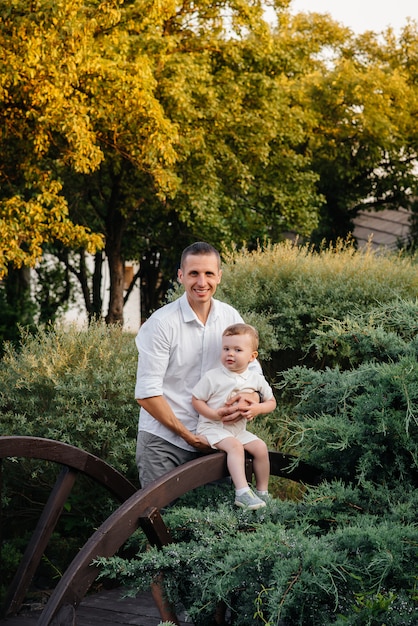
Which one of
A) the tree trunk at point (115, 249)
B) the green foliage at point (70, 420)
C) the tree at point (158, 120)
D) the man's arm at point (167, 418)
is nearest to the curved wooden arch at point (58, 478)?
the man's arm at point (167, 418)

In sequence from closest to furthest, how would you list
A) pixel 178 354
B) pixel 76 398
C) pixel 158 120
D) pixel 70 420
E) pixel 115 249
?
pixel 178 354 → pixel 70 420 → pixel 76 398 → pixel 158 120 → pixel 115 249

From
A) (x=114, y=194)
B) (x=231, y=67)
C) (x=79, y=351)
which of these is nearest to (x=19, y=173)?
(x=114, y=194)

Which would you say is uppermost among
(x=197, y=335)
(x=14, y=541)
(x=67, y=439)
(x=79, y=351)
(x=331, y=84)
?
(x=331, y=84)

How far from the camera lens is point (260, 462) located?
404 centimetres

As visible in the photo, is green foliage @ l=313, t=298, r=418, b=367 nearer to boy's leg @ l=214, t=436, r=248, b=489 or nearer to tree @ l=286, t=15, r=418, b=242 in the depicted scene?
boy's leg @ l=214, t=436, r=248, b=489

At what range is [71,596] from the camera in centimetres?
310

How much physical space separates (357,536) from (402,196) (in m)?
24.1

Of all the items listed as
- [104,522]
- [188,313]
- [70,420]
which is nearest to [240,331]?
[188,313]

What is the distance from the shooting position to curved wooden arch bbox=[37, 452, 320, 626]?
308cm

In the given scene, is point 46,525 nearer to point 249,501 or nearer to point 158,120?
point 249,501

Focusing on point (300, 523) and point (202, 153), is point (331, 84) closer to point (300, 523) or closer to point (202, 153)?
point (202, 153)

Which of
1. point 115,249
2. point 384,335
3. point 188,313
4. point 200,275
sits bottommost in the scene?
point 115,249

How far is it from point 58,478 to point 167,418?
623 mm

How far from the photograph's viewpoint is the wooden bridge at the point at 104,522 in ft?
10.2
